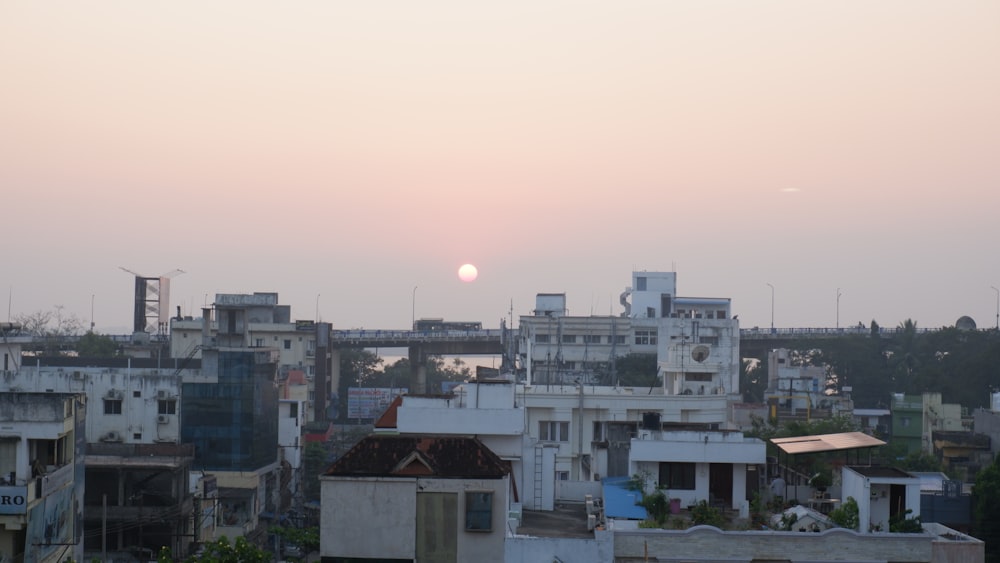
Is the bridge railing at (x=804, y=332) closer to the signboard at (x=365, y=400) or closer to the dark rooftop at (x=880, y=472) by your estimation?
the signboard at (x=365, y=400)

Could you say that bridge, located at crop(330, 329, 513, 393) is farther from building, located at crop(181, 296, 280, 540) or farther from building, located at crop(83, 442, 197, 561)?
building, located at crop(83, 442, 197, 561)

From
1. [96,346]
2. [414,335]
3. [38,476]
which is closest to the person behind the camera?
[38,476]

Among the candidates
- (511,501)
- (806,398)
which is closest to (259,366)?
(511,501)

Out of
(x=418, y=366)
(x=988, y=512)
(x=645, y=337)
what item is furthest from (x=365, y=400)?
(x=988, y=512)

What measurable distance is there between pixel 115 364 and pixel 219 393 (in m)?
14.3

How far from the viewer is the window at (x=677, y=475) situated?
101ft

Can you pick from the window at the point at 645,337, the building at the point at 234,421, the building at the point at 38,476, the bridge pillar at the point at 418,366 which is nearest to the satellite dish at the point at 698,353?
the building at the point at 234,421

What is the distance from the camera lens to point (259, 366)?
57.5 m

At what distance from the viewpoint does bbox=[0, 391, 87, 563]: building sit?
28969 millimetres

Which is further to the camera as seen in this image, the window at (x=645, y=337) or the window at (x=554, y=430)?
the window at (x=645, y=337)

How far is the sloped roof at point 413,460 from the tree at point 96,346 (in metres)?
69.7

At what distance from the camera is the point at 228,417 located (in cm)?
5619

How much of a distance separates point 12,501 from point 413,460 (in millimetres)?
9122

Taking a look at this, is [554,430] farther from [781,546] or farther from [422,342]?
[422,342]
